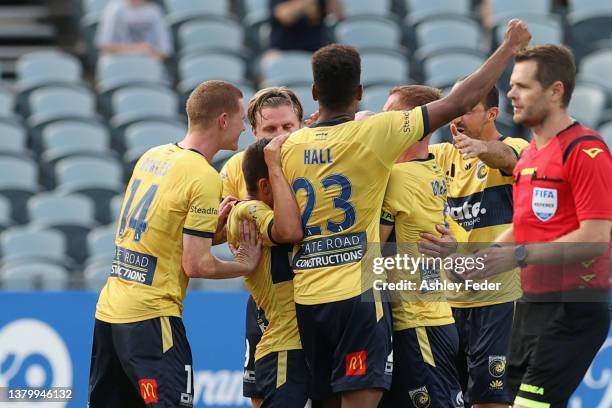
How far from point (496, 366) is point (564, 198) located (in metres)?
1.91

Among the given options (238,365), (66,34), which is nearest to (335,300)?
(238,365)

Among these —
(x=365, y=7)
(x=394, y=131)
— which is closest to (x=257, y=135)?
(x=394, y=131)

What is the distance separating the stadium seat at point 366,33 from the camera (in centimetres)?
1448

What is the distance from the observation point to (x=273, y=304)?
22.0 ft

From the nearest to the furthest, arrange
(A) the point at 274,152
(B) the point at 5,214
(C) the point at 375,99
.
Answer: (A) the point at 274,152, (B) the point at 5,214, (C) the point at 375,99

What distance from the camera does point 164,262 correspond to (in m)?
6.59

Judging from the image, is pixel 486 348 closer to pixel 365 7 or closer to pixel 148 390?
pixel 148 390

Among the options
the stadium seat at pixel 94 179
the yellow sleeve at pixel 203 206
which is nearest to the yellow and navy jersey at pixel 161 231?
the yellow sleeve at pixel 203 206

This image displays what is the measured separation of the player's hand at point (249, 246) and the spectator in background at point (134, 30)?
26.1 ft

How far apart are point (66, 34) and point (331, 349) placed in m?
11.4

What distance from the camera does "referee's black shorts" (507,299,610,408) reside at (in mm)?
5754

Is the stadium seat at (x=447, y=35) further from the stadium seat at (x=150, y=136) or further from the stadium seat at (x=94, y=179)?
the stadium seat at (x=94, y=179)

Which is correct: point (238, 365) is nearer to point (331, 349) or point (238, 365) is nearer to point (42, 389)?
point (42, 389)

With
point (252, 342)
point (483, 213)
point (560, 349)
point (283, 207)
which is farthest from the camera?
point (483, 213)
